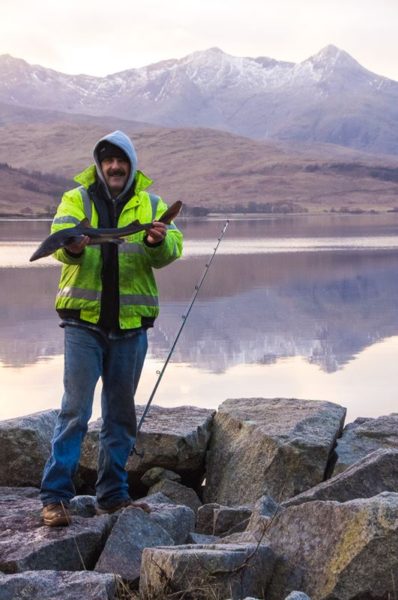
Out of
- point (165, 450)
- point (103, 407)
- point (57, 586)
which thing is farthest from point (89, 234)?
point (165, 450)

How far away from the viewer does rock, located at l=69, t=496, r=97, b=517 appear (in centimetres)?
534

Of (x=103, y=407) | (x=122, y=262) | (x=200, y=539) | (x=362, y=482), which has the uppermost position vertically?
(x=122, y=262)

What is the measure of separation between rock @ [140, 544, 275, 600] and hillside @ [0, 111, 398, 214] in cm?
8834

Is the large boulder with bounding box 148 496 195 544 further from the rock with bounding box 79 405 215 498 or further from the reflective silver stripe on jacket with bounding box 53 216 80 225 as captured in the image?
the reflective silver stripe on jacket with bounding box 53 216 80 225

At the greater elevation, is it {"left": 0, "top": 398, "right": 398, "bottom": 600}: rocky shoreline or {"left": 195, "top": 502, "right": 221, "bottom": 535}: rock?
{"left": 0, "top": 398, "right": 398, "bottom": 600}: rocky shoreline

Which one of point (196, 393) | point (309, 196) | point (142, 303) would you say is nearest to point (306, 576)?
point (142, 303)

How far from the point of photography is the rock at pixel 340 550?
13.5 feet

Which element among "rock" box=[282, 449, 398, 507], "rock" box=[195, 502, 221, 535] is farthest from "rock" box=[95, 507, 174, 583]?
A: "rock" box=[195, 502, 221, 535]

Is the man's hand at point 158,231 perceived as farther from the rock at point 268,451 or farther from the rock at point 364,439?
the rock at point 364,439

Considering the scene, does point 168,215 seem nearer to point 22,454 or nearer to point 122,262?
point 122,262

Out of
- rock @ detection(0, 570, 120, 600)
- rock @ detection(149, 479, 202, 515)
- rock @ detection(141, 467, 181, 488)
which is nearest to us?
rock @ detection(0, 570, 120, 600)

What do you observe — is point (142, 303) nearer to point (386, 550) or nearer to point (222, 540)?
point (222, 540)

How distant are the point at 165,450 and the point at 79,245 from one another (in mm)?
2209

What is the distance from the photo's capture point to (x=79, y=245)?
4.85 meters
